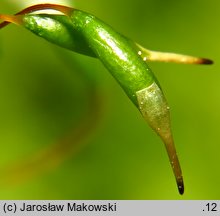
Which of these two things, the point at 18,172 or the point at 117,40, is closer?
the point at 117,40

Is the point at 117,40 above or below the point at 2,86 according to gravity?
below

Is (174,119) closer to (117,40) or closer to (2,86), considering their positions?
(2,86)

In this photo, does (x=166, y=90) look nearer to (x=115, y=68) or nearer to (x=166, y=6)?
(x=166, y=6)

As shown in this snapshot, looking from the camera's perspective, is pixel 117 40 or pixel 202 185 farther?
pixel 202 185

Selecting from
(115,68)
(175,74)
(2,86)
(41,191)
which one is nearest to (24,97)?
(2,86)
